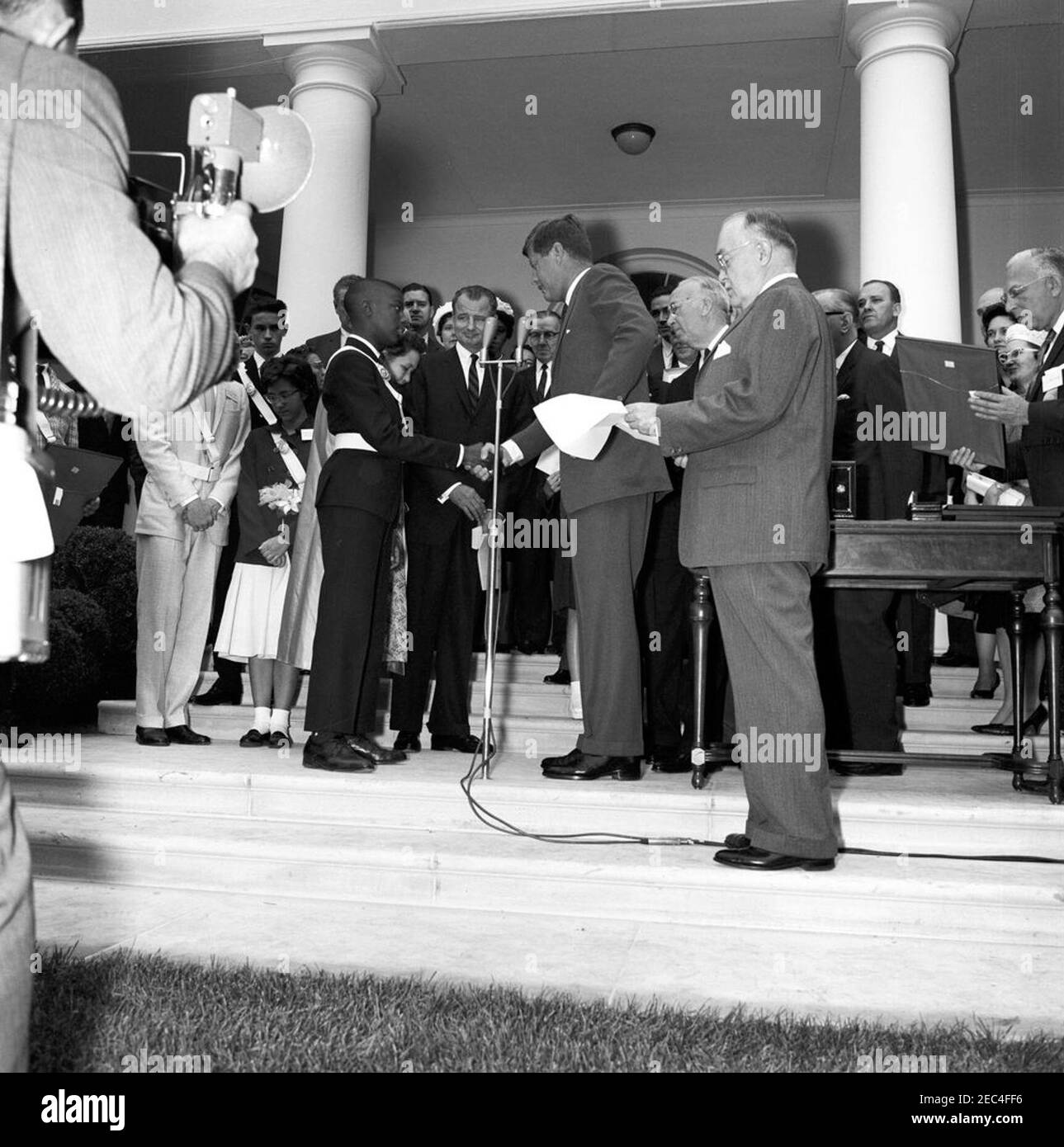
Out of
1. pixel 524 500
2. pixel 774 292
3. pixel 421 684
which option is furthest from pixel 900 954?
pixel 524 500

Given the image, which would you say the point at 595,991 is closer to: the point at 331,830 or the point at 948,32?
the point at 331,830

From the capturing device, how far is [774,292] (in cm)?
371

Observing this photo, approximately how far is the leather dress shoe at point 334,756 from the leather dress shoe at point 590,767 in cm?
70

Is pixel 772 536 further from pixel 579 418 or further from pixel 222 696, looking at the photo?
pixel 222 696

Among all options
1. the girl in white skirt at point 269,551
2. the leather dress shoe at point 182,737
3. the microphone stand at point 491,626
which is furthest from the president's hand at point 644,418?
the leather dress shoe at point 182,737

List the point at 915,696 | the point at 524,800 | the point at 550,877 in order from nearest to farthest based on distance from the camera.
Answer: the point at 550,877, the point at 524,800, the point at 915,696

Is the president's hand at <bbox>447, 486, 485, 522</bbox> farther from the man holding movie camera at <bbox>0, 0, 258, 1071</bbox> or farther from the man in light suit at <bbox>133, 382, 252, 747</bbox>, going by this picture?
the man holding movie camera at <bbox>0, 0, 258, 1071</bbox>

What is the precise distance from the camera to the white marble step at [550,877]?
11.4 ft

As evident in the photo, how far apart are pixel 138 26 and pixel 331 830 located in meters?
7.45

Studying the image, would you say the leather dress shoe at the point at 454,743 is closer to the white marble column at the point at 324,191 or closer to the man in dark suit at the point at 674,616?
the man in dark suit at the point at 674,616

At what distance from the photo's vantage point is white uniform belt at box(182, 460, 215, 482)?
5574 mm

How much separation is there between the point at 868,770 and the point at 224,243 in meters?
4.03

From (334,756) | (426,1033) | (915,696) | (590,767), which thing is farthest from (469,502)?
(426,1033)

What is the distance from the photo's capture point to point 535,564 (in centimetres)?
683
